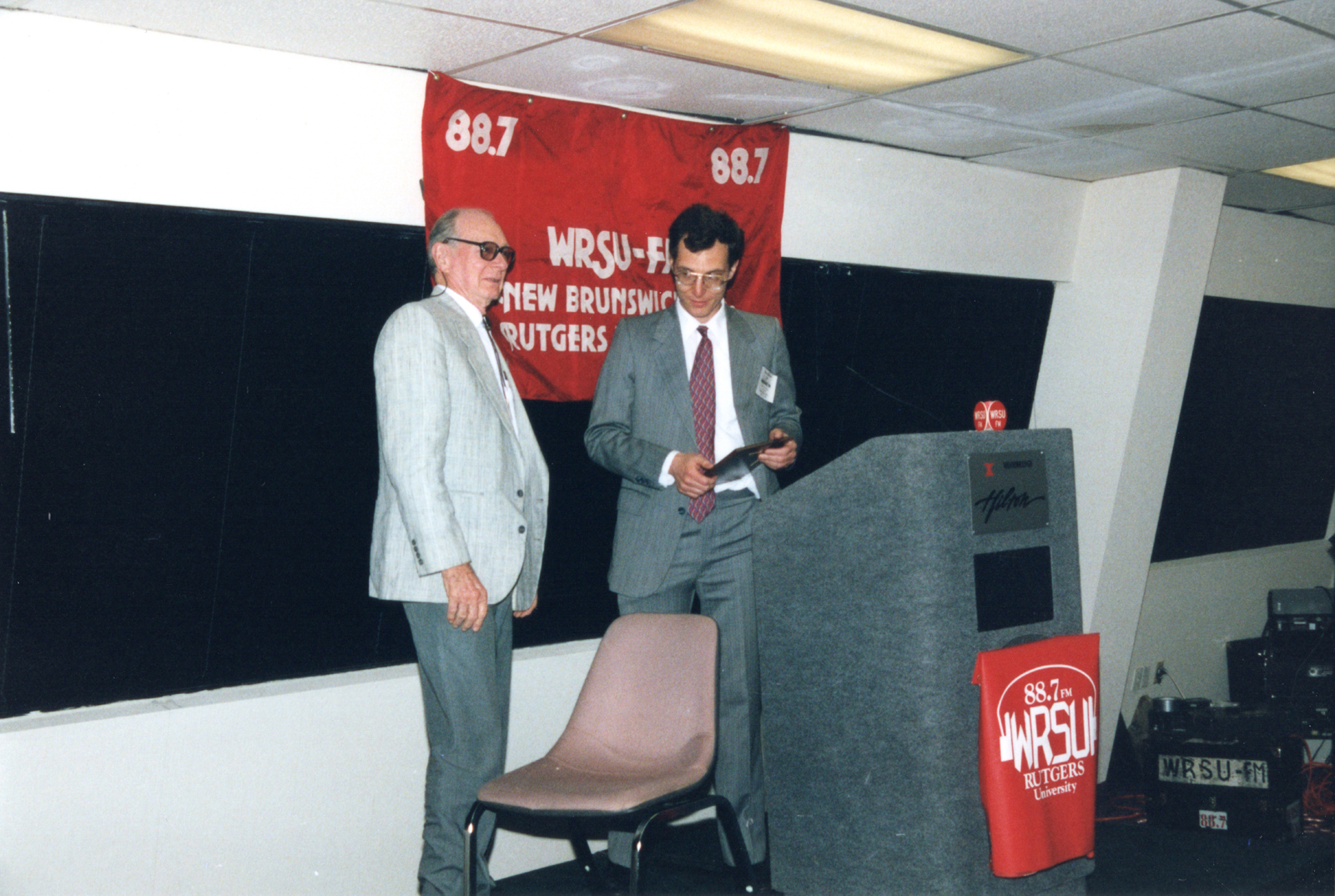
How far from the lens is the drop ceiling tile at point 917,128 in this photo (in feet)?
12.3

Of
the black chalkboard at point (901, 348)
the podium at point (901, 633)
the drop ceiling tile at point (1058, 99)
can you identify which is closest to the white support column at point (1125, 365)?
the black chalkboard at point (901, 348)

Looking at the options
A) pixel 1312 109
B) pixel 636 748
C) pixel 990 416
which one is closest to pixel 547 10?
pixel 990 416

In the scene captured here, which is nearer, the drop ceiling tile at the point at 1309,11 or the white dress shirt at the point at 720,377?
the drop ceiling tile at the point at 1309,11

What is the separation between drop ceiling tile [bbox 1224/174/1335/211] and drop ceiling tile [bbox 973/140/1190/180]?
581 millimetres

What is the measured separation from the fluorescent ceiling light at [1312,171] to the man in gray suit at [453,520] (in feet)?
12.2

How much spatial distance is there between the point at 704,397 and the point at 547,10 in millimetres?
1061

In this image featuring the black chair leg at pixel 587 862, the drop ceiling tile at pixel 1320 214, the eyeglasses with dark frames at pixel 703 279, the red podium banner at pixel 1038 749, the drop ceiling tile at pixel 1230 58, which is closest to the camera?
the red podium banner at pixel 1038 749

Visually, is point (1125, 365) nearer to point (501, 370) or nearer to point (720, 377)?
point (720, 377)

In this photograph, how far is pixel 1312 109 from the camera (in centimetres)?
373

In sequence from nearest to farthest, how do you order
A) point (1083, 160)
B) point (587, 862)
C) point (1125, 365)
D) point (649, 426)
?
point (587, 862)
point (649, 426)
point (1083, 160)
point (1125, 365)

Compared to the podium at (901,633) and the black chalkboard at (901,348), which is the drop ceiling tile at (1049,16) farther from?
the black chalkboard at (901,348)

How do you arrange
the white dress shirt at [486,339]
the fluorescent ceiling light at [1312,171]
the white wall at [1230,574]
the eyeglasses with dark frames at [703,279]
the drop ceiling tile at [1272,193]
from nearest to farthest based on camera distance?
the white dress shirt at [486,339], the eyeglasses with dark frames at [703,279], the fluorescent ceiling light at [1312,171], the drop ceiling tile at [1272,193], the white wall at [1230,574]

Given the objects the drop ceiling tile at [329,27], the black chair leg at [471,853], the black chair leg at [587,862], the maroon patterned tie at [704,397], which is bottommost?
the black chair leg at [587,862]

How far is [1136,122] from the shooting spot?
3902mm
